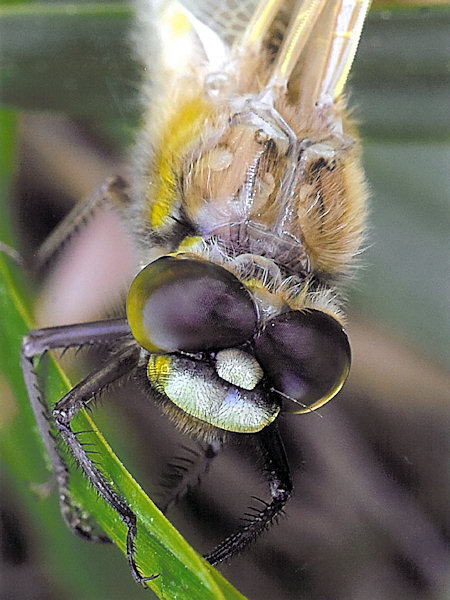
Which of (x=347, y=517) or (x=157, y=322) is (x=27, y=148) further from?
(x=347, y=517)

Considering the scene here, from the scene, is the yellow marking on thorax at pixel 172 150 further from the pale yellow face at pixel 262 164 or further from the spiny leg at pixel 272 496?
the spiny leg at pixel 272 496

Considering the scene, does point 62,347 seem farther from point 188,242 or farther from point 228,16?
point 228,16

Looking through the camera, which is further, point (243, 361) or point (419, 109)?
point (419, 109)

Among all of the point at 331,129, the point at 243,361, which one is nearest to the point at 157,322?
the point at 243,361

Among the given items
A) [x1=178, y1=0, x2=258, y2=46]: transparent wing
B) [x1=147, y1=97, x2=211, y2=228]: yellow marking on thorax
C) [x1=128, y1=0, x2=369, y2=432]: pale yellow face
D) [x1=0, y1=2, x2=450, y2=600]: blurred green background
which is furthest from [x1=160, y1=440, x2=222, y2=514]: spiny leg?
[x1=178, y1=0, x2=258, y2=46]: transparent wing

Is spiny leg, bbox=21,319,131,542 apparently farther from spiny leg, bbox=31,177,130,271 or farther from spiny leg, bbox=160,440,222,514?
spiny leg, bbox=31,177,130,271

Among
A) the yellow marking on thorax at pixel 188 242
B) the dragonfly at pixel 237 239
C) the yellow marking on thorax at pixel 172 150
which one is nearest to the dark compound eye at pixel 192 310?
the dragonfly at pixel 237 239
